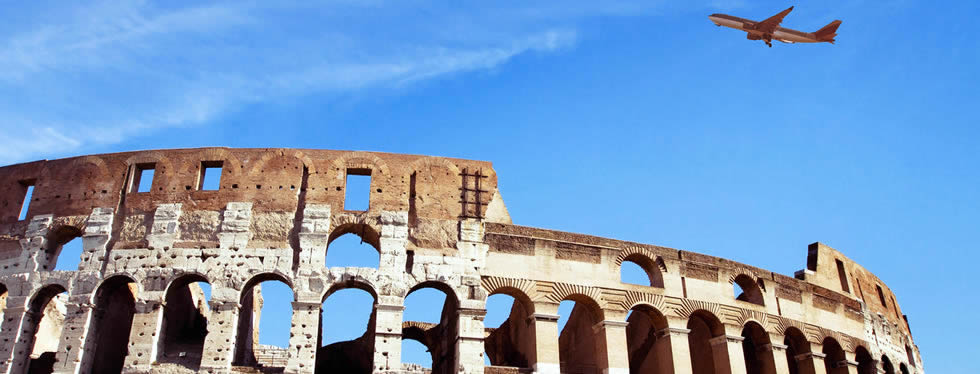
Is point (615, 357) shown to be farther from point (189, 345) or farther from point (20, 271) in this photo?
point (20, 271)

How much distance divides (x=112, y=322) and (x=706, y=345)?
14381 millimetres

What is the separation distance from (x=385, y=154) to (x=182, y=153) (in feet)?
15.1

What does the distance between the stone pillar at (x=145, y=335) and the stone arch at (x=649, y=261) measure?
10051 mm

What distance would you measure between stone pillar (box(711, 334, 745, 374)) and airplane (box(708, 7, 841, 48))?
275 inches

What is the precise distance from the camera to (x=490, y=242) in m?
17.3

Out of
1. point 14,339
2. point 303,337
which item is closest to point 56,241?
point 14,339

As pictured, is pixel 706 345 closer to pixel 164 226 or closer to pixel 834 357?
pixel 834 357

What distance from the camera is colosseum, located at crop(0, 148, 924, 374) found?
16016 millimetres

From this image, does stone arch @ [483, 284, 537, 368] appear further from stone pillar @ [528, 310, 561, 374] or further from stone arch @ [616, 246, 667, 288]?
stone arch @ [616, 246, 667, 288]

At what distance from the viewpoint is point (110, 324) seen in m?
18.6

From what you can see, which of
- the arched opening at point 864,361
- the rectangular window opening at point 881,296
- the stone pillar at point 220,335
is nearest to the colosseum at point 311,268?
the stone pillar at point 220,335

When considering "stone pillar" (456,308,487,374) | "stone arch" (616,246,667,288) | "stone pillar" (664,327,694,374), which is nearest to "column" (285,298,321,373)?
"stone pillar" (456,308,487,374)

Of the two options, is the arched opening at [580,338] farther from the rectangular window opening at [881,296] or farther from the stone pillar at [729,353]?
the rectangular window opening at [881,296]

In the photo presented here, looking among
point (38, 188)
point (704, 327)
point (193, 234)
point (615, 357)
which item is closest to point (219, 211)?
point (193, 234)
